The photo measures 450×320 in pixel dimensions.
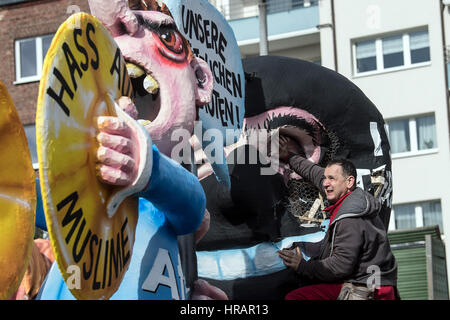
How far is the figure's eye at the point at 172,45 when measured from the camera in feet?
14.6

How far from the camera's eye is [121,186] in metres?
3.44

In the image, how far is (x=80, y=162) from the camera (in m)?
3.27

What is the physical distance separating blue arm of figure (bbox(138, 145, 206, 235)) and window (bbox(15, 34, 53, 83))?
610 inches

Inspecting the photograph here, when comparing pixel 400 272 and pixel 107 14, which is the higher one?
pixel 107 14

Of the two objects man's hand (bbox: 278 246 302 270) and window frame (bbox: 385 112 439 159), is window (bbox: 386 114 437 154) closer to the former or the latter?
window frame (bbox: 385 112 439 159)

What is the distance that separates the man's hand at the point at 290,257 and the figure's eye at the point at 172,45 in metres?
1.33

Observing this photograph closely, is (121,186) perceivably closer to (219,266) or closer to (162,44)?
(162,44)

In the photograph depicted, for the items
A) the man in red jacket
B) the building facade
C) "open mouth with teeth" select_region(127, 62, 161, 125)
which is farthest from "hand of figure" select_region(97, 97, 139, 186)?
the building facade

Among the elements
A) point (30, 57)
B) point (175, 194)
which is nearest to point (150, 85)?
point (175, 194)

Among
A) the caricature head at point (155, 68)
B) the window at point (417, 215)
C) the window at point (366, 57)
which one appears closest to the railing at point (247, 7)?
the window at point (366, 57)

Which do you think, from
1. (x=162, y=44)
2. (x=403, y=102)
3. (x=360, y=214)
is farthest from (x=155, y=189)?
(x=403, y=102)
